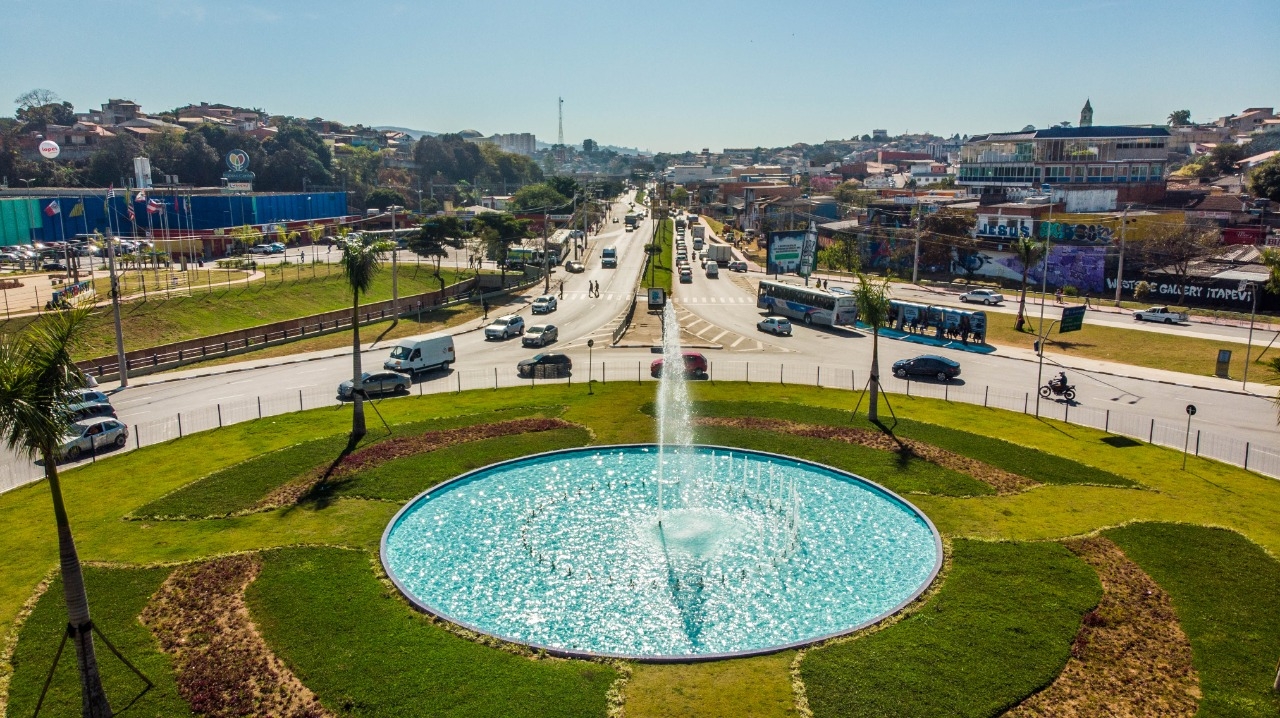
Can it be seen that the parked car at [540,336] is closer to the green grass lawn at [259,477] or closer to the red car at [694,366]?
the red car at [694,366]

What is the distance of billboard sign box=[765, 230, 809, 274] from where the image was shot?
4131 inches

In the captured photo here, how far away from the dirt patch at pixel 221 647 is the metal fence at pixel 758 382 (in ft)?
50.7

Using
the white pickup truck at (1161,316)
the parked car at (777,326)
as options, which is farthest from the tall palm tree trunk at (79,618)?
the white pickup truck at (1161,316)

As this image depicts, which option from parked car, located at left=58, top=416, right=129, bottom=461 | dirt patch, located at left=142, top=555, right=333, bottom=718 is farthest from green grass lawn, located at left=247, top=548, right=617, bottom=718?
parked car, located at left=58, top=416, right=129, bottom=461

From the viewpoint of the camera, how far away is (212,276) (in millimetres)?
88250

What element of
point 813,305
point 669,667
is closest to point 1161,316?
point 813,305

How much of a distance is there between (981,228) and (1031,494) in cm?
8588

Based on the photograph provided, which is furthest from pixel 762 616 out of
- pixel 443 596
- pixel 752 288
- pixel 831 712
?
pixel 752 288

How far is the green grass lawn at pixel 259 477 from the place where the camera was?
104 feet

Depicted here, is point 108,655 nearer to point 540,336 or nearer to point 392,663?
point 392,663

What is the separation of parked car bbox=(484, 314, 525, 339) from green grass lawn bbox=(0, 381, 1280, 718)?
74.3ft

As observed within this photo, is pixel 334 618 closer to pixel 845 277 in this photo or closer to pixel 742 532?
pixel 742 532

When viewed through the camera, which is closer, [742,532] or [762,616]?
[762,616]

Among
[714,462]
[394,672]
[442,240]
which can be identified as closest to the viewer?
[394,672]
